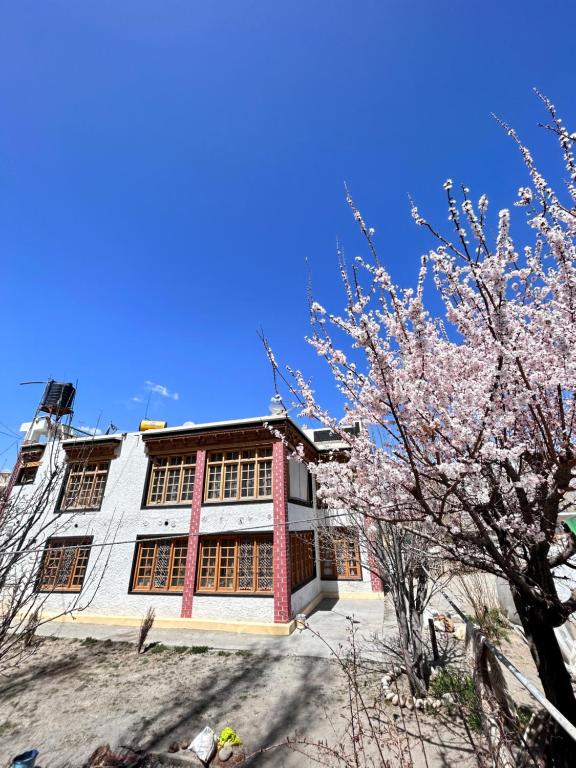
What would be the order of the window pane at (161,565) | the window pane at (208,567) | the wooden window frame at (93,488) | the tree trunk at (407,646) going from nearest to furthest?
the tree trunk at (407,646) < the window pane at (208,567) < the window pane at (161,565) < the wooden window frame at (93,488)

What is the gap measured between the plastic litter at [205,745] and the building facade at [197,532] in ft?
17.9

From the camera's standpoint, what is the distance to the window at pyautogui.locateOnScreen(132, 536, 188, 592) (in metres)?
12.6

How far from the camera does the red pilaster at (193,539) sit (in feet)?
39.1

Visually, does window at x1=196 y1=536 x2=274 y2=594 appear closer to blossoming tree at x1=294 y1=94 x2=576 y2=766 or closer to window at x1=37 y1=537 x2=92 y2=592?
window at x1=37 y1=537 x2=92 y2=592

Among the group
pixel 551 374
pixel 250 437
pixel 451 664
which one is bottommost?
pixel 451 664

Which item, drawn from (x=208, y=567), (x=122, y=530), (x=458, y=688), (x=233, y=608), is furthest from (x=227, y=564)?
(x=458, y=688)

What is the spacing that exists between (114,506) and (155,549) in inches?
102

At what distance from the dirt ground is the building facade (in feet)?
7.68

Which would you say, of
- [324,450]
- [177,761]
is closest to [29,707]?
[177,761]

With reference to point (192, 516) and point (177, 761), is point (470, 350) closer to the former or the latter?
point (177, 761)

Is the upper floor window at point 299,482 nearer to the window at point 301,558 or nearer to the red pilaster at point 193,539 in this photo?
the window at point 301,558

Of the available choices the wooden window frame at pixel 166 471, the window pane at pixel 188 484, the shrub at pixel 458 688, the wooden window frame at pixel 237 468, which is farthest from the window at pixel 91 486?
the shrub at pixel 458 688

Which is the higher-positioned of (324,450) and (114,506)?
(324,450)

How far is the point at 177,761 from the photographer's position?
5078 mm
